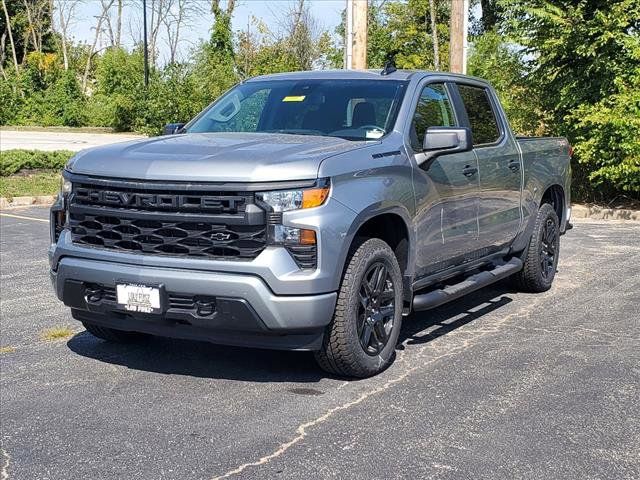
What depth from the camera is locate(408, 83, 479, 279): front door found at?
18.2 ft

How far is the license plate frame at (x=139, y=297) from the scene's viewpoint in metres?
4.60

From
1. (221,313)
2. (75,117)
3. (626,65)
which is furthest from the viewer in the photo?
(75,117)

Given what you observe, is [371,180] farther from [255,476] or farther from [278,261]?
[255,476]

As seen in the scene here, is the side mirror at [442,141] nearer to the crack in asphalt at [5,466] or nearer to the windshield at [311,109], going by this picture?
the windshield at [311,109]

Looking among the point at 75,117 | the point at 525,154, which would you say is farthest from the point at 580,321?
the point at 75,117

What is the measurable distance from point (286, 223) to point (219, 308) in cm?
58

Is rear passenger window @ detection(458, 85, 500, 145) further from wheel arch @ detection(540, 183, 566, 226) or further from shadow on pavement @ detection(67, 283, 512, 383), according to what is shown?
shadow on pavement @ detection(67, 283, 512, 383)

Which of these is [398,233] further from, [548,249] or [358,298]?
[548,249]

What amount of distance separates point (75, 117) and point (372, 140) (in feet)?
136

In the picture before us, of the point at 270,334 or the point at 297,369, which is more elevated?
the point at 270,334

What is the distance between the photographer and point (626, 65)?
13445 millimetres

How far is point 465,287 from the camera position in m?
6.06

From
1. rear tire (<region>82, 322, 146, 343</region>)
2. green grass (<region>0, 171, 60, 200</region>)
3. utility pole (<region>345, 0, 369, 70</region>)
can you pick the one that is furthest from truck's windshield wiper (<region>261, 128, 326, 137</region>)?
green grass (<region>0, 171, 60, 200</region>)

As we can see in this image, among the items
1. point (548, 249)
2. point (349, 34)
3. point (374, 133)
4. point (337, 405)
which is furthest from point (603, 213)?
point (337, 405)
